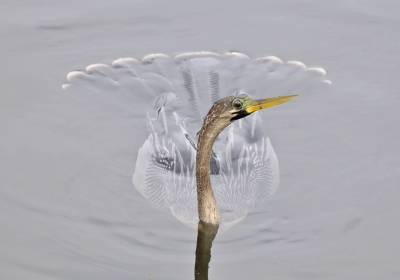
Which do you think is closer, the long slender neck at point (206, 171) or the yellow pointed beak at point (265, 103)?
the yellow pointed beak at point (265, 103)

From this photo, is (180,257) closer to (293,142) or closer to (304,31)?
(293,142)

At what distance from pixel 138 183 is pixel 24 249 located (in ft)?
4.63

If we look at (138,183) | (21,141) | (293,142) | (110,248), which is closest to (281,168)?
(293,142)

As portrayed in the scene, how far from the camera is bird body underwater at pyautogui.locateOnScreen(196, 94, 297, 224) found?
6.65m

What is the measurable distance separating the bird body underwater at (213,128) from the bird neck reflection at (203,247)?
0.23 ft

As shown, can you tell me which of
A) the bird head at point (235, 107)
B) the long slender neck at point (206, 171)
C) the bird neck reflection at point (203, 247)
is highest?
→ the bird head at point (235, 107)

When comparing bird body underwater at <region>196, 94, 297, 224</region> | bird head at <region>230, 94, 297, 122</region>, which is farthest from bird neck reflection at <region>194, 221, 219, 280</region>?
bird head at <region>230, 94, 297, 122</region>

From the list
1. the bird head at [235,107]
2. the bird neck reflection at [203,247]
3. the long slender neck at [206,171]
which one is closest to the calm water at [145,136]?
the bird neck reflection at [203,247]

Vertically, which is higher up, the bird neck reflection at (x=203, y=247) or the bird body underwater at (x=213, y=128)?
the bird body underwater at (x=213, y=128)

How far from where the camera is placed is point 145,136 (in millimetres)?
8367

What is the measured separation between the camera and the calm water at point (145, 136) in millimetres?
6723

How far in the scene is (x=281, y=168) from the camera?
795 cm

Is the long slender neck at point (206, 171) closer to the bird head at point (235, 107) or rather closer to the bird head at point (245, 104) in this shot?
the bird head at point (235, 107)

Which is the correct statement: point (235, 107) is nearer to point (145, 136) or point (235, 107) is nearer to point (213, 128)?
point (213, 128)
